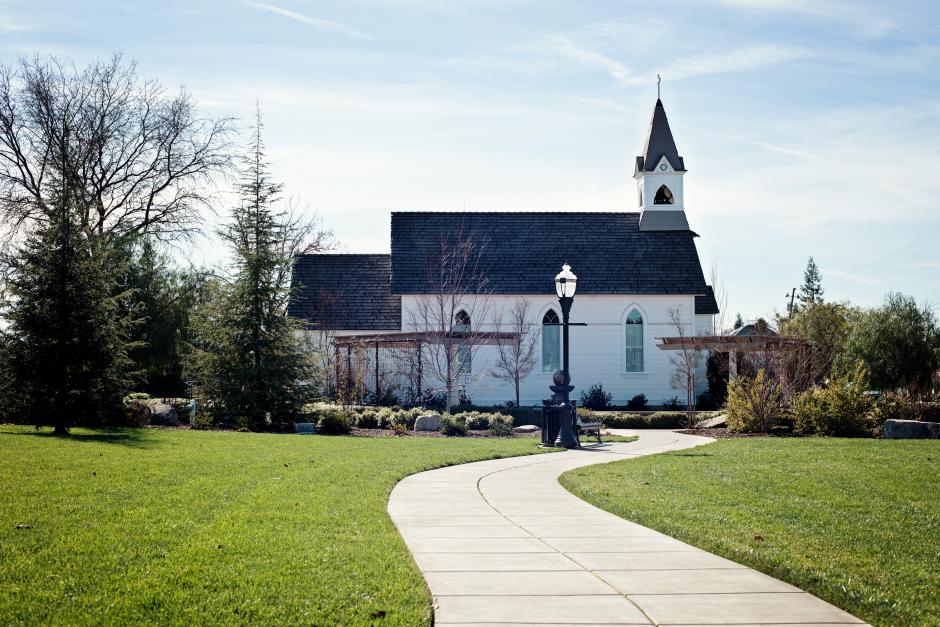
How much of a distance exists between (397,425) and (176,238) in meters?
17.5

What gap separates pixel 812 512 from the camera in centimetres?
1113

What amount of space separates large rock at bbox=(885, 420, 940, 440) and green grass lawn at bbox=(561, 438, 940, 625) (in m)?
4.73

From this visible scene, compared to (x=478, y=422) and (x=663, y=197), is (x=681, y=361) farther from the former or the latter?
(x=478, y=422)

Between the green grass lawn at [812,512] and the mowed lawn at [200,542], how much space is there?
3231 millimetres

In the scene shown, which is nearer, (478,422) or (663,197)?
(478,422)

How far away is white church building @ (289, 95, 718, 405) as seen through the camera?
42.2 meters

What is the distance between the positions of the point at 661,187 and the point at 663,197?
0.53 meters

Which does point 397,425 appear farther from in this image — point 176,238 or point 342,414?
point 176,238

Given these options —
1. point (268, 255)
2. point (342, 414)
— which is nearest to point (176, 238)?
point (268, 255)

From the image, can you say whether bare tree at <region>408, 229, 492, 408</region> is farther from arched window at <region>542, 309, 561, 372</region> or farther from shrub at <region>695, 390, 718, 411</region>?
shrub at <region>695, 390, 718, 411</region>

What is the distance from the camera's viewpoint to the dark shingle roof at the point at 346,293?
4288cm

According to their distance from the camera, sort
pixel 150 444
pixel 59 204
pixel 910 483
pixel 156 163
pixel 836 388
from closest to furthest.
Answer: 1. pixel 910 483
2. pixel 150 444
3. pixel 59 204
4. pixel 836 388
5. pixel 156 163

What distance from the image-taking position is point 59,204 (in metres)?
22.3

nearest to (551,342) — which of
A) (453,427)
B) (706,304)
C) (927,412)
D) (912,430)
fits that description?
(706,304)
